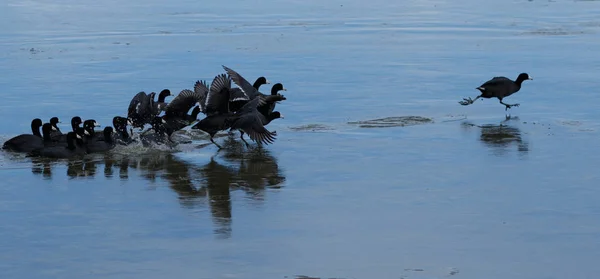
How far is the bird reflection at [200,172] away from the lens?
10.9 meters

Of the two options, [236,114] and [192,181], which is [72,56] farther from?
[192,181]

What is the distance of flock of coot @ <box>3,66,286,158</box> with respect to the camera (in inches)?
513

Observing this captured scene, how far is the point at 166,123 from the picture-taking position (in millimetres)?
13781

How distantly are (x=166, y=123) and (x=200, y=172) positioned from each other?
1851 millimetres

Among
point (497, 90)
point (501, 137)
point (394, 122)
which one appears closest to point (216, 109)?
point (394, 122)

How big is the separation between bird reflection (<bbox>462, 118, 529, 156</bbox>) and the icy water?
6 cm

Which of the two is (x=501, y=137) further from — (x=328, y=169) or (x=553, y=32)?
(x=553, y=32)

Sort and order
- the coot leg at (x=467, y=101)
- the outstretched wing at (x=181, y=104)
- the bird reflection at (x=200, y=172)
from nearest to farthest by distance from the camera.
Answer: the bird reflection at (x=200, y=172), the outstretched wing at (x=181, y=104), the coot leg at (x=467, y=101)

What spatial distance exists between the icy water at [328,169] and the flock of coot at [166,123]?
0.81ft

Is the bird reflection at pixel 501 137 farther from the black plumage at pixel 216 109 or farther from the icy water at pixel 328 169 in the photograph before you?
the black plumage at pixel 216 109

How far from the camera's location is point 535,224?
31.3 ft

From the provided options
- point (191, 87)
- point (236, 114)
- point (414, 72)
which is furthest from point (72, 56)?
point (236, 114)

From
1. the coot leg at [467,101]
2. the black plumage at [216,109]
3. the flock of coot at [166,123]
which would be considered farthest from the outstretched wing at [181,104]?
the coot leg at [467,101]

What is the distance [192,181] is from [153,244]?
2.59m
